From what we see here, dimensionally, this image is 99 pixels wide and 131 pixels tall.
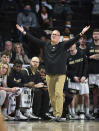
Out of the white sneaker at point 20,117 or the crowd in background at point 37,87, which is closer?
the white sneaker at point 20,117

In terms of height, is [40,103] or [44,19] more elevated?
[44,19]

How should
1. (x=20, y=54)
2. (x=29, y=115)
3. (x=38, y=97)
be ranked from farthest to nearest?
(x=20, y=54) < (x=38, y=97) < (x=29, y=115)

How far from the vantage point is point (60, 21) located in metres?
18.2

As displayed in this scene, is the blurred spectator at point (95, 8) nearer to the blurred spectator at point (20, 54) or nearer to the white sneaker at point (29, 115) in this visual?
the blurred spectator at point (20, 54)

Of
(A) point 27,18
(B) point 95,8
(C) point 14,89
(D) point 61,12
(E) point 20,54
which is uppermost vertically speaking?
(B) point 95,8

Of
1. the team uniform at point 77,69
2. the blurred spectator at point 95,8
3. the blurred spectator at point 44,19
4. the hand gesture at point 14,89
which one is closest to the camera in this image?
the hand gesture at point 14,89

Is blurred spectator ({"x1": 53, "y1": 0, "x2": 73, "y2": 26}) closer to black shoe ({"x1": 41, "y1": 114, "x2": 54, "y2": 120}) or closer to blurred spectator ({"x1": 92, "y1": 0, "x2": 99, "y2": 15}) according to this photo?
blurred spectator ({"x1": 92, "y1": 0, "x2": 99, "y2": 15})

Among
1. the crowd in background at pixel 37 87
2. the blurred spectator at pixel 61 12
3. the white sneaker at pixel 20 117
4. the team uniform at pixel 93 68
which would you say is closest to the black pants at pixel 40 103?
the crowd in background at pixel 37 87

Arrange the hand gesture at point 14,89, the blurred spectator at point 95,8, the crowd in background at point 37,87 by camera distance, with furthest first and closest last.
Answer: the blurred spectator at point 95,8 < the crowd in background at point 37,87 < the hand gesture at point 14,89

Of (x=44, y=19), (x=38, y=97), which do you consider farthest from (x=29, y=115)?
(x=44, y=19)

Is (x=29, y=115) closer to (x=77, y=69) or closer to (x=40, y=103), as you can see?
(x=40, y=103)

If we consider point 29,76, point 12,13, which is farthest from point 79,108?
point 12,13

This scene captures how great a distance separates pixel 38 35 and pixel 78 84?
4726mm

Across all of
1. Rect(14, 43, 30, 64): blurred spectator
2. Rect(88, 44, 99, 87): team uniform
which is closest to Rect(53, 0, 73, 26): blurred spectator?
Rect(14, 43, 30, 64): blurred spectator
